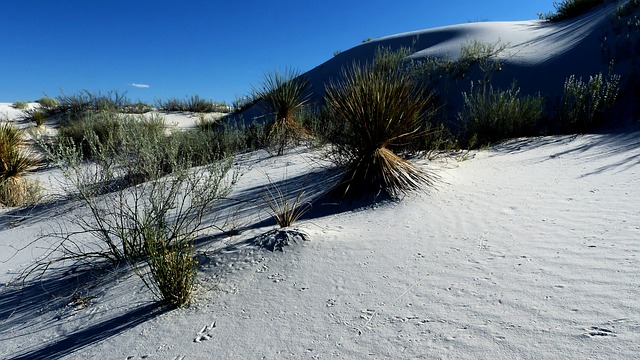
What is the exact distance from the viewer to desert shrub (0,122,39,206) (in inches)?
263

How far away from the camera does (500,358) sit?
1.69 meters

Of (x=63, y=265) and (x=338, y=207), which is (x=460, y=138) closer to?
(x=338, y=207)

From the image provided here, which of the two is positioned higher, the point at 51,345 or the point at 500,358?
the point at 51,345

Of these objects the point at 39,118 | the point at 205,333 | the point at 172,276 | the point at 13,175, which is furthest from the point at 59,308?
the point at 39,118

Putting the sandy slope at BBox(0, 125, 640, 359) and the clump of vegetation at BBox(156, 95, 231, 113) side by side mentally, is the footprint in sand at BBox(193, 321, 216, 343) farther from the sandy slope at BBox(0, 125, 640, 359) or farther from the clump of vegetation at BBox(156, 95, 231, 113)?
the clump of vegetation at BBox(156, 95, 231, 113)

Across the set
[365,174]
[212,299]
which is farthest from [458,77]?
[212,299]

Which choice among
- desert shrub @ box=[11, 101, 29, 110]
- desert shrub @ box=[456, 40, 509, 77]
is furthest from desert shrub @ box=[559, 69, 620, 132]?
desert shrub @ box=[11, 101, 29, 110]

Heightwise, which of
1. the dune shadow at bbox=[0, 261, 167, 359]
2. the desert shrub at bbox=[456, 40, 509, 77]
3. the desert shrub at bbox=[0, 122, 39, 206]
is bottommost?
the dune shadow at bbox=[0, 261, 167, 359]

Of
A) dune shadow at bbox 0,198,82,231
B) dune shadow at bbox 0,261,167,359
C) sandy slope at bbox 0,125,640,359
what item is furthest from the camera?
dune shadow at bbox 0,198,82,231

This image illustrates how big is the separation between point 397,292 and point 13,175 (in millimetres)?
7769

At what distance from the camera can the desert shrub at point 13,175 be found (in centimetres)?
667

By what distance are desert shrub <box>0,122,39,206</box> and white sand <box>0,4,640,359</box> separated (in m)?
3.24

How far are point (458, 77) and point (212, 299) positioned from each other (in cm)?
995

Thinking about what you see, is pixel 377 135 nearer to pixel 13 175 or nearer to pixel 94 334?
pixel 94 334
